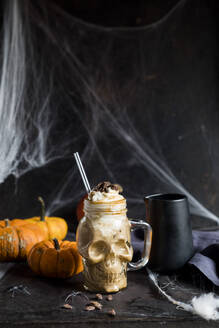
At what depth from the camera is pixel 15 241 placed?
1.22m

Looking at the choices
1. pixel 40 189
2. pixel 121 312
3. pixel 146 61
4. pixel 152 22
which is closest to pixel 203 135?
pixel 146 61

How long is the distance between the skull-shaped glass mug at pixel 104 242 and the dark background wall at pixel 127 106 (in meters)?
0.71

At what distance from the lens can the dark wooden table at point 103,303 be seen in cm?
78

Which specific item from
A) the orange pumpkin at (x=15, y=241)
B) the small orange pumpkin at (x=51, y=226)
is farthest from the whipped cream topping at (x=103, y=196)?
the small orange pumpkin at (x=51, y=226)

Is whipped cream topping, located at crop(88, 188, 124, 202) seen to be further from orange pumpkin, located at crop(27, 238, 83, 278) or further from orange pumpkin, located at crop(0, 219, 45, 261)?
orange pumpkin, located at crop(0, 219, 45, 261)

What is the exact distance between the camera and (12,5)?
1.54 m

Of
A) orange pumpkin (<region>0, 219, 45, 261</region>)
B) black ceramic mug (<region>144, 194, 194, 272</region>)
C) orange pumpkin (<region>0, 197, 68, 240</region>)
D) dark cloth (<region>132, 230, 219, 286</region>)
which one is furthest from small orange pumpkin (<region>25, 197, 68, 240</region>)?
black ceramic mug (<region>144, 194, 194, 272</region>)

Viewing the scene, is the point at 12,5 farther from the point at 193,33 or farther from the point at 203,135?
the point at 203,135

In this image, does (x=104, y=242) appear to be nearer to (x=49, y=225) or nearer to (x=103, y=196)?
(x=103, y=196)

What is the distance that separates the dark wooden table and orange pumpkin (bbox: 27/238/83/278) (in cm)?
2

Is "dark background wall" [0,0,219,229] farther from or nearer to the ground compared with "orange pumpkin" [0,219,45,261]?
farther from the ground

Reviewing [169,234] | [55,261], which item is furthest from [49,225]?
[169,234]

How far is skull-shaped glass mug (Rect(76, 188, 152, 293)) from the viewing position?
0.89 metres

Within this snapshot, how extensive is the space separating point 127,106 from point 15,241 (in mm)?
728
